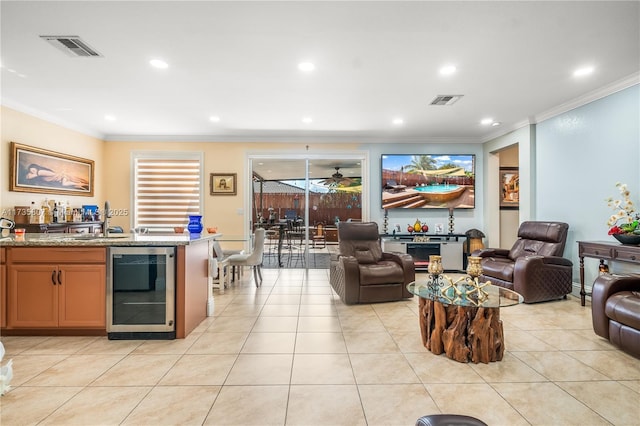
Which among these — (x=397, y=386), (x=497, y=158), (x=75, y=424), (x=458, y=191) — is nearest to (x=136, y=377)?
(x=75, y=424)

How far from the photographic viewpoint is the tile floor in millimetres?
1903

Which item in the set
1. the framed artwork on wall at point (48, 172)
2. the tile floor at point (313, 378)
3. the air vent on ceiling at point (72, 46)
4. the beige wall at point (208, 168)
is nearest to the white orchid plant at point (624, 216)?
the tile floor at point (313, 378)

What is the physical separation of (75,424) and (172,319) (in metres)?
1.23

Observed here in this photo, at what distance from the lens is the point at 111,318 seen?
302 centimetres

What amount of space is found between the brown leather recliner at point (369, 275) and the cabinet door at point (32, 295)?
3.03 m

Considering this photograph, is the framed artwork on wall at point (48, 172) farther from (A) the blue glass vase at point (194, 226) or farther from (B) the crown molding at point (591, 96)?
(B) the crown molding at point (591, 96)

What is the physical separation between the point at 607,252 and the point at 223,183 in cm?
608

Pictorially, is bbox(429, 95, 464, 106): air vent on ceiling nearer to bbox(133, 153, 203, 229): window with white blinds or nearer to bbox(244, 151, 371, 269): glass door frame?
bbox(244, 151, 371, 269): glass door frame

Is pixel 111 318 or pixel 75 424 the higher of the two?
pixel 111 318

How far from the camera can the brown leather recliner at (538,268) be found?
13.5 feet

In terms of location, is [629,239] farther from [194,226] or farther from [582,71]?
[194,226]

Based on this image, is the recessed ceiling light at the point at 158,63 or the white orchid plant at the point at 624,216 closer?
the recessed ceiling light at the point at 158,63

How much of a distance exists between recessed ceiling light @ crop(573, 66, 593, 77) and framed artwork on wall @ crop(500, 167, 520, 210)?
373 centimetres

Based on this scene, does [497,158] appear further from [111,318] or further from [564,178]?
[111,318]
